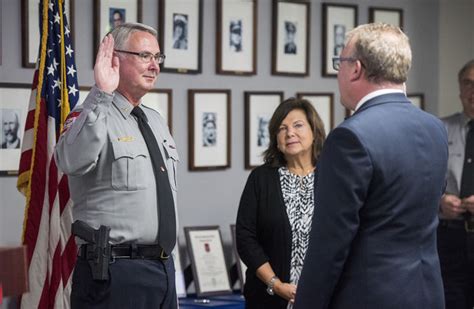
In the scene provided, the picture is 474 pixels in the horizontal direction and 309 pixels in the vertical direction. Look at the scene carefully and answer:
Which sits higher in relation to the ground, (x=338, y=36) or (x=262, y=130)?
(x=338, y=36)

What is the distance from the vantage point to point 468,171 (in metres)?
4.98

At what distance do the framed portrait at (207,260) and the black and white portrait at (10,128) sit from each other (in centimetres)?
106

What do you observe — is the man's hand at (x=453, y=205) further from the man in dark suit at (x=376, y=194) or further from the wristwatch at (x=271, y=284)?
the man in dark suit at (x=376, y=194)

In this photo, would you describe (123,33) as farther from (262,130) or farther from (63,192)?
(262,130)

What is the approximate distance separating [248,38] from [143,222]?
2127mm

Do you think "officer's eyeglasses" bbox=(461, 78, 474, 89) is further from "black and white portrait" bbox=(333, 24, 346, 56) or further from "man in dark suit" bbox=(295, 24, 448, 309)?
"man in dark suit" bbox=(295, 24, 448, 309)

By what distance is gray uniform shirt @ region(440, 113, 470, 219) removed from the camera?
5020mm

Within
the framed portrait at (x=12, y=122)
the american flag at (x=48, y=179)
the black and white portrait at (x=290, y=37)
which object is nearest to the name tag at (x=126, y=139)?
the american flag at (x=48, y=179)

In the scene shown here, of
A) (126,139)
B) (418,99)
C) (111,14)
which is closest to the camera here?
(126,139)

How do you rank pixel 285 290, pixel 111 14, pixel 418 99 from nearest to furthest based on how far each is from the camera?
1. pixel 285 290
2. pixel 111 14
3. pixel 418 99

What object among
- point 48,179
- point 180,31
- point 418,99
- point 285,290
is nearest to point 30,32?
point 48,179

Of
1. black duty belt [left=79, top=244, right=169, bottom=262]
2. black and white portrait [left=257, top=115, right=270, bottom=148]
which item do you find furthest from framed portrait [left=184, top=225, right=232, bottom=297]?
black duty belt [left=79, top=244, right=169, bottom=262]

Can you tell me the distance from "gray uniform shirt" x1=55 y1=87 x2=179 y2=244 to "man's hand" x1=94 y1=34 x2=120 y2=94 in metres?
0.03

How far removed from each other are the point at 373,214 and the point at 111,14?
8.29 ft
